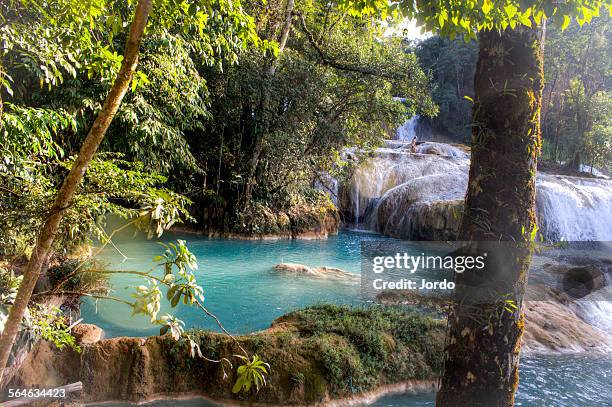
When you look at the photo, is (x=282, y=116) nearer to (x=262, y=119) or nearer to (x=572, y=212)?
(x=262, y=119)

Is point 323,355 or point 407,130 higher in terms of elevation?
point 407,130

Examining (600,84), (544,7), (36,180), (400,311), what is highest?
(600,84)

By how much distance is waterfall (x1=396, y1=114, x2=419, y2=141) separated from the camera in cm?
2744

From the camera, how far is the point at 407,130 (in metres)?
28.2

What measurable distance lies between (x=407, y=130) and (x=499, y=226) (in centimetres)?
2718

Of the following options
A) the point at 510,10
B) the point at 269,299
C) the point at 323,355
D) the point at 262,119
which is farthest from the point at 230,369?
the point at 262,119

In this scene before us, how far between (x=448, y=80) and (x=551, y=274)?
25.0 meters

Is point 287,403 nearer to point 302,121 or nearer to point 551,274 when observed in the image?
point 551,274

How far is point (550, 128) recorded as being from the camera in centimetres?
2595

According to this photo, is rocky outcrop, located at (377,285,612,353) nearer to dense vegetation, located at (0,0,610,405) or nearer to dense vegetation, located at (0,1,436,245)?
dense vegetation, located at (0,0,610,405)

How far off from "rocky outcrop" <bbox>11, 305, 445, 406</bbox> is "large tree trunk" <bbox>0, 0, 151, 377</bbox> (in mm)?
2767

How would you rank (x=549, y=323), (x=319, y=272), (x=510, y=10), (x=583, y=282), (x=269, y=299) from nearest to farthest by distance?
(x=510, y=10), (x=549, y=323), (x=269, y=299), (x=583, y=282), (x=319, y=272)

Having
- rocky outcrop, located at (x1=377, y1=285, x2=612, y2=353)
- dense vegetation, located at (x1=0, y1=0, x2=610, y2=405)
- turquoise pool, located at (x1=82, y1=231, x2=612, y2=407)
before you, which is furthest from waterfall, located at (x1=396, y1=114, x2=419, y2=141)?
rocky outcrop, located at (x1=377, y1=285, x2=612, y2=353)

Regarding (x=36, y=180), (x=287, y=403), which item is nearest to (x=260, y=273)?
(x=287, y=403)
